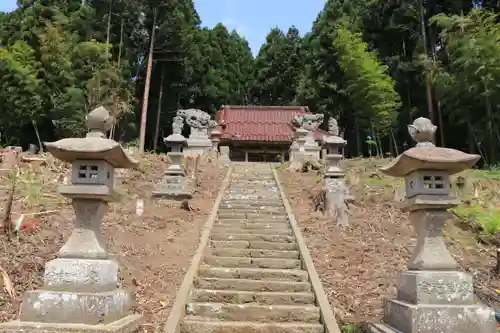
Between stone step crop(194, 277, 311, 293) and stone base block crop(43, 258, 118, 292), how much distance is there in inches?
82.8

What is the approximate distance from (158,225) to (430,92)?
51.8 ft

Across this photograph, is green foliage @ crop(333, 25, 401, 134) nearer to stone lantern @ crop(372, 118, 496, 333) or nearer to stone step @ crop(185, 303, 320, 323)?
stone step @ crop(185, 303, 320, 323)

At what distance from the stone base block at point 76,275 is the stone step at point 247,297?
1.80 m

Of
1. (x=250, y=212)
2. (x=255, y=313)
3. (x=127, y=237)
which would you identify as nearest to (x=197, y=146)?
(x=250, y=212)

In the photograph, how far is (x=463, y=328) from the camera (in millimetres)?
4141

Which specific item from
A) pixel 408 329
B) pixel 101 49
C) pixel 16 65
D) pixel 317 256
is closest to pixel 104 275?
pixel 408 329

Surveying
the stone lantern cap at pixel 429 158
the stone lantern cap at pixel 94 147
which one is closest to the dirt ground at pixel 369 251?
the stone lantern cap at pixel 429 158

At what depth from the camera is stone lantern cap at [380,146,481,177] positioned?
4.43 metres

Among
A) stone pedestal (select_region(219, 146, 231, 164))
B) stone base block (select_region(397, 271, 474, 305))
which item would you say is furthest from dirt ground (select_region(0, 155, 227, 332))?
stone pedestal (select_region(219, 146, 231, 164))

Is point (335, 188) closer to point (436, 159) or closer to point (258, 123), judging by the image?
point (436, 159)

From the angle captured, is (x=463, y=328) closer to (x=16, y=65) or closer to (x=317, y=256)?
(x=317, y=256)

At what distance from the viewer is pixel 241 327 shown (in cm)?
529

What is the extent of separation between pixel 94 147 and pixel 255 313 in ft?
9.05

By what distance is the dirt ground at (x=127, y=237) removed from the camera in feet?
18.5
